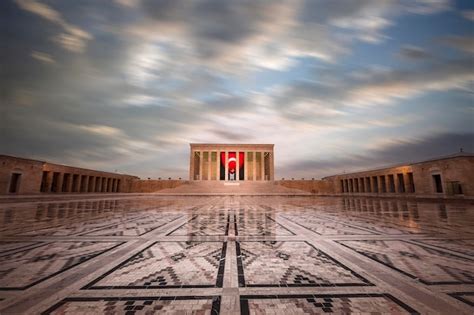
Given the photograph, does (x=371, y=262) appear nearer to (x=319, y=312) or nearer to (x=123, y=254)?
(x=319, y=312)

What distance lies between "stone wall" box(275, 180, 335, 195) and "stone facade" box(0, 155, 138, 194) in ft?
106

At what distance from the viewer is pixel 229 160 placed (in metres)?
47.6

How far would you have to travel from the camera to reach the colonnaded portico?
154 feet

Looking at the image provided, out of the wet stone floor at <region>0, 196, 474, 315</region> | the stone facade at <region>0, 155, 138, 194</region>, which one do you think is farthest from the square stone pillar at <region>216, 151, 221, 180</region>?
the wet stone floor at <region>0, 196, 474, 315</region>

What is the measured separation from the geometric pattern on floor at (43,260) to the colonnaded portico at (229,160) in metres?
42.4

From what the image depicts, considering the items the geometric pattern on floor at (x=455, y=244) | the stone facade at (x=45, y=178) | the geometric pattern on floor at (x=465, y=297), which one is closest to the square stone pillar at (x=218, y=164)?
the stone facade at (x=45, y=178)

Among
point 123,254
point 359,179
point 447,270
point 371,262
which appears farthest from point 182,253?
point 359,179

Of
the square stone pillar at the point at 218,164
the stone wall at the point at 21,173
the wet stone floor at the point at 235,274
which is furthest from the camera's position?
the square stone pillar at the point at 218,164

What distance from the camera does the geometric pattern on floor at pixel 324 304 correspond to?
187 cm

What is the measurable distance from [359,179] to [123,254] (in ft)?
133

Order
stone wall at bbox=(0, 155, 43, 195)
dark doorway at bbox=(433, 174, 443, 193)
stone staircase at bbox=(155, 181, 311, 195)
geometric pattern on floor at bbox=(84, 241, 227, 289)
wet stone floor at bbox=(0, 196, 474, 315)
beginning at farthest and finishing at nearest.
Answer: stone staircase at bbox=(155, 181, 311, 195), dark doorway at bbox=(433, 174, 443, 193), stone wall at bbox=(0, 155, 43, 195), geometric pattern on floor at bbox=(84, 241, 227, 289), wet stone floor at bbox=(0, 196, 474, 315)

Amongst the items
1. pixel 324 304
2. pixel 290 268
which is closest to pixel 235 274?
pixel 290 268

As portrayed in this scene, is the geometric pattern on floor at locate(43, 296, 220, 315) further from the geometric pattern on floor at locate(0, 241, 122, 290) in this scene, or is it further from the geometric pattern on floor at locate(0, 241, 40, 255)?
the geometric pattern on floor at locate(0, 241, 40, 255)

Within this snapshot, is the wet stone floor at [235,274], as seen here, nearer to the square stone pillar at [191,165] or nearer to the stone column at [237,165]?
the stone column at [237,165]
